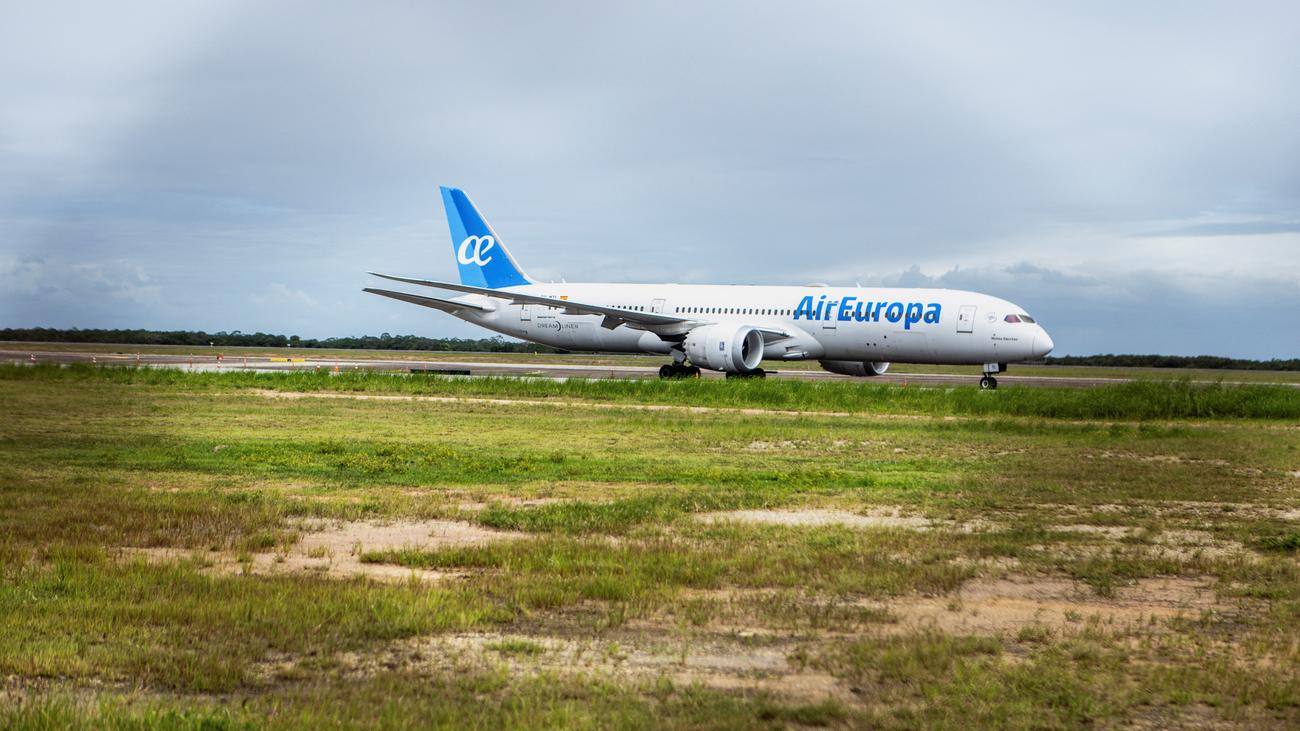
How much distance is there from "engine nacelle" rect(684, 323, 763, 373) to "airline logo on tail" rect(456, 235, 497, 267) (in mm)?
13765

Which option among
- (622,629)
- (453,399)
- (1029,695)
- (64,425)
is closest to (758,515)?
(622,629)

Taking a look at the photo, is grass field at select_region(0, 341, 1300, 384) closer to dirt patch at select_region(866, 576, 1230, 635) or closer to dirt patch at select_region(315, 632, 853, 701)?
dirt patch at select_region(866, 576, 1230, 635)

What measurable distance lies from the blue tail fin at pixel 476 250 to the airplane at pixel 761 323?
4.37 feet

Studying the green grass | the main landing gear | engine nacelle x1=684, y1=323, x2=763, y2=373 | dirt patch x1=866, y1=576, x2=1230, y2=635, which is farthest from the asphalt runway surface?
dirt patch x1=866, y1=576, x2=1230, y2=635

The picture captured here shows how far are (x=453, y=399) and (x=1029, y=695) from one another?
87.0 feet

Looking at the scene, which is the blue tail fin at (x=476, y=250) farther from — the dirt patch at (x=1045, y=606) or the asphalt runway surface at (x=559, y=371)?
the dirt patch at (x=1045, y=606)

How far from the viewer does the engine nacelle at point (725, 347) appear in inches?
1559

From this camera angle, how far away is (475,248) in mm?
51750

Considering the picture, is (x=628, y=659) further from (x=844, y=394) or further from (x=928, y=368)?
(x=928, y=368)

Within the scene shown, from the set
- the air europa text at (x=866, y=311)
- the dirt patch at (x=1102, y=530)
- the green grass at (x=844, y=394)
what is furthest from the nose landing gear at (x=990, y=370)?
the dirt patch at (x=1102, y=530)

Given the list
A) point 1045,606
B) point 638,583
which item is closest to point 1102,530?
point 1045,606

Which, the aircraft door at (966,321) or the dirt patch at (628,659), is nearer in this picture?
the dirt patch at (628,659)

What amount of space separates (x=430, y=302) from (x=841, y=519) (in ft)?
121

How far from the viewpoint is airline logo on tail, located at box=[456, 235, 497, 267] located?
5141 cm
